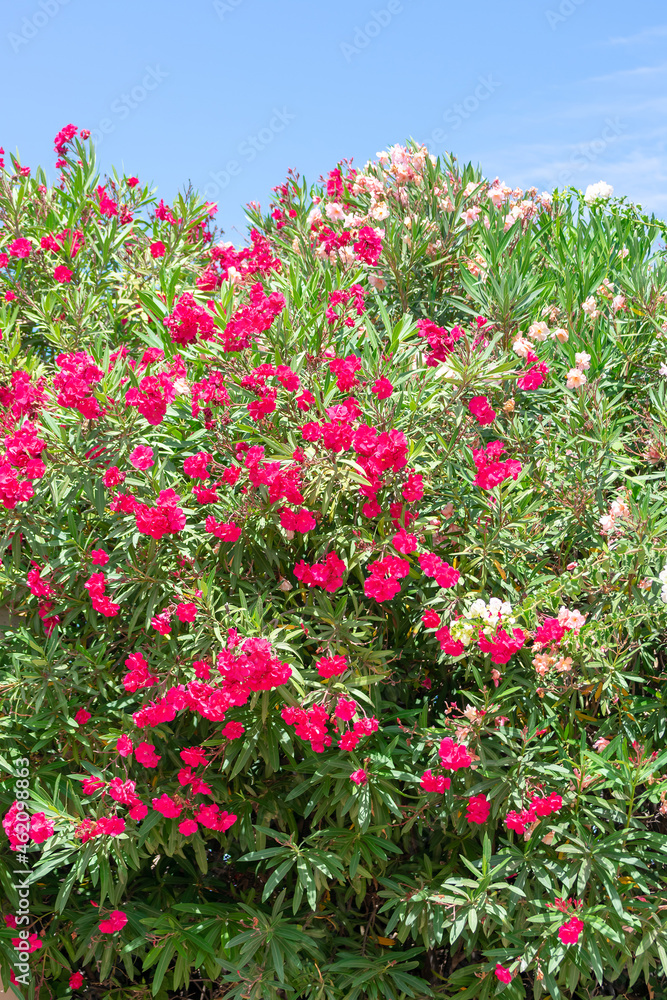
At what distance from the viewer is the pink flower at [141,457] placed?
2.77 meters

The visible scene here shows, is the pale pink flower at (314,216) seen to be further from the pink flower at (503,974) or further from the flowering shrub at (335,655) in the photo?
the pink flower at (503,974)

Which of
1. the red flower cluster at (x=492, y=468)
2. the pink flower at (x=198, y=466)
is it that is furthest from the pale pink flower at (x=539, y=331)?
the pink flower at (x=198, y=466)

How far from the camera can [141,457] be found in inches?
110

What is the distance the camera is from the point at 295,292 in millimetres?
3350

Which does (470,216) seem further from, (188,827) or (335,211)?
(188,827)

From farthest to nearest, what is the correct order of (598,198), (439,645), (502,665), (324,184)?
(324,184) < (598,198) < (439,645) < (502,665)

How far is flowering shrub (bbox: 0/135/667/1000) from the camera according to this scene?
2.83 m

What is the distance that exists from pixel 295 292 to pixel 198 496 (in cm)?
98

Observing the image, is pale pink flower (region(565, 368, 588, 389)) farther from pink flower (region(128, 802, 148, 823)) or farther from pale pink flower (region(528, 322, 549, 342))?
pink flower (region(128, 802, 148, 823))

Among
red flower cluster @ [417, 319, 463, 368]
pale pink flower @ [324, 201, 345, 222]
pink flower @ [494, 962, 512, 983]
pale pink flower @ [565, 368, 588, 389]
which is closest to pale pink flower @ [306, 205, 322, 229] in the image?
pale pink flower @ [324, 201, 345, 222]

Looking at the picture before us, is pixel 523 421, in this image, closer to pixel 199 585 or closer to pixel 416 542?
Result: pixel 416 542

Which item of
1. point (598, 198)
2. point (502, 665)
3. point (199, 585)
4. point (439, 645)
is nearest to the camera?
point (199, 585)

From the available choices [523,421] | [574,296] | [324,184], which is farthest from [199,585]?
[324,184]

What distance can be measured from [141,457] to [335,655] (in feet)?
2.99
